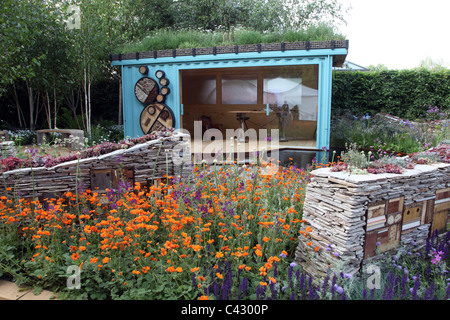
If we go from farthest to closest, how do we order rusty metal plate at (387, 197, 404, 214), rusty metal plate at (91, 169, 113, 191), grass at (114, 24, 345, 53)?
grass at (114, 24, 345, 53) < rusty metal plate at (91, 169, 113, 191) < rusty metal plate at (387, 197, 404, 214)

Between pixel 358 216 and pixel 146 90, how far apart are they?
24.0 ft

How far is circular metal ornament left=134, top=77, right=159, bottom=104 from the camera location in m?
8.91

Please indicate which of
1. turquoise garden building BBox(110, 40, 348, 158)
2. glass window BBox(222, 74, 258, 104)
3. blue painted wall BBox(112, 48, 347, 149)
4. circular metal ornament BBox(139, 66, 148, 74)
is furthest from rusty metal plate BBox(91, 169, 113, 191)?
glass window BBox(222, 74, 258, 104)

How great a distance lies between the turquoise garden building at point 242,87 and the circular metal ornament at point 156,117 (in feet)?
0.08

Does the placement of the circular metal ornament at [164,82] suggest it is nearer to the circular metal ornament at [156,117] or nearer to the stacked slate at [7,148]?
Result: the circular metal ornament at [156,117]

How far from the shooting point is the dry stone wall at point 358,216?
2686 millimetres

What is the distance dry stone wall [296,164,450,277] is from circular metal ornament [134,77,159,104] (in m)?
6.69

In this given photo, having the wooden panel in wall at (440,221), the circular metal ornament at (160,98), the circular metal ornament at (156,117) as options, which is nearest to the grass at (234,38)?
the circular metal ornament at (160,98)

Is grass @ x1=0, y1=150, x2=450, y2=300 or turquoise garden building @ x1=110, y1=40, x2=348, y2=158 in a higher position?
turquoise garden building @ x1=110, y1=40, x2=348, y2=158

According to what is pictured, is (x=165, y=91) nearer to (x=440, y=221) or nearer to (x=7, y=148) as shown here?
(x=7, y=148)

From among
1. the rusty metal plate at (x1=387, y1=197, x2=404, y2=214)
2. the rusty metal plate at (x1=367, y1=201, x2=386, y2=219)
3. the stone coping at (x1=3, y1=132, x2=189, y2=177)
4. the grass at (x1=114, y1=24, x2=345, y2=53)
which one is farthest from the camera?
the grass at (x1=114, y1=24, x2=345, y2=53)

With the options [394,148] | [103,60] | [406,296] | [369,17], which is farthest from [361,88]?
[406,296]

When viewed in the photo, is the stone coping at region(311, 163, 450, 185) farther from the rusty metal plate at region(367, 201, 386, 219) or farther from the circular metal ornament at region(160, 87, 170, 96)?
the circular metal ornament at region(160, 87, 170, 96)

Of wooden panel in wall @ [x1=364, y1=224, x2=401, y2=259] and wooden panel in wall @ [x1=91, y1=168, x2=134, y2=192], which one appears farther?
wooden panel in wall @ [x1=91, y1=168, x2=134, y2=192]
